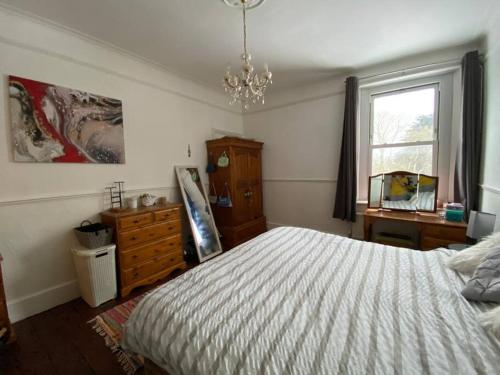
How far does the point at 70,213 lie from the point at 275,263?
2.11 meters

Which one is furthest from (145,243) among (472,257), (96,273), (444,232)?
(444,232)

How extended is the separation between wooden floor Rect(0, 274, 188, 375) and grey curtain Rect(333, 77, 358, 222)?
9.90 ft

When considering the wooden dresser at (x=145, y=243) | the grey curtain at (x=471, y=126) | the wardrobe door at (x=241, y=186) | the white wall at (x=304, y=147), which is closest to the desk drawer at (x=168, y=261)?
the wooden dresser at (x=145, y=243)

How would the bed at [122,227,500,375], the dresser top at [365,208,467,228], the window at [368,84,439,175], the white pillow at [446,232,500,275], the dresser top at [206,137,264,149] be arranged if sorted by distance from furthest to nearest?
the dresser top at [206,137,264,149]
the window at [368,84,439,175]
the dresser top at [365,208,467,228]
the white pillow at [446,232,500,275]
the bed at [122,227,500,375]

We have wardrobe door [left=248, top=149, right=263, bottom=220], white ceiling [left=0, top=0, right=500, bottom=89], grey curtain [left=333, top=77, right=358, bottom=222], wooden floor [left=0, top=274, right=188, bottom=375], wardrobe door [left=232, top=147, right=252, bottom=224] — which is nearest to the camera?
wooden floor [left=0, top=274, right=188, bottom=375]

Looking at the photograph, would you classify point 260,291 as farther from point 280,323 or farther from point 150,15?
point 150,15

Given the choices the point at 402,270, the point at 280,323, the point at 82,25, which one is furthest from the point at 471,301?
the point at 82,25

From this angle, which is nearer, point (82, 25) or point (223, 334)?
point (223, 334)

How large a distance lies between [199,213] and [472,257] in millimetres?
2861

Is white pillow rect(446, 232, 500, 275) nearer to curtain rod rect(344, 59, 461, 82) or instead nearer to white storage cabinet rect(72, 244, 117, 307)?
curtain rod rect(344, 59, 461, 82)

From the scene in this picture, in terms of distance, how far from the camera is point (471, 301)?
3.35 feet

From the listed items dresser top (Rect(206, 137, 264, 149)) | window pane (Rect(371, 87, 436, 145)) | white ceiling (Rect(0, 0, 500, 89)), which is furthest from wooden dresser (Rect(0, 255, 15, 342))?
window pane (Rect(371, 87, 436, 145))

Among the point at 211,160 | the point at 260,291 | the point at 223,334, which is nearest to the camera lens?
the point at 223,334

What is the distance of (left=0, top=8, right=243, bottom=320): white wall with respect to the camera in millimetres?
1824
